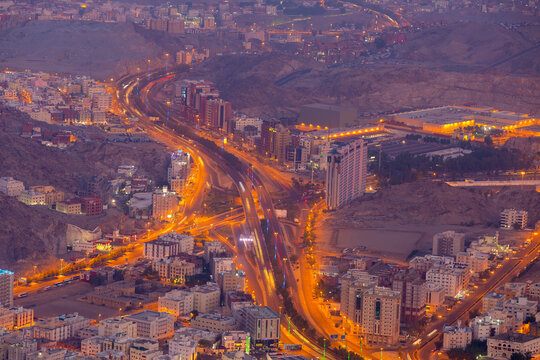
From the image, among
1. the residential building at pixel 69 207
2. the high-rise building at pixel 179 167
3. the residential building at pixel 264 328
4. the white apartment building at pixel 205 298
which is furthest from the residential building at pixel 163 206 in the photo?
the residential building at pixel 264 328

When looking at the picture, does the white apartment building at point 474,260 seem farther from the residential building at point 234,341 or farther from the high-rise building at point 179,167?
the high-rise building at point 179,167

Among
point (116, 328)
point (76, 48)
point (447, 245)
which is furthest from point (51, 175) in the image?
point (76, 48)

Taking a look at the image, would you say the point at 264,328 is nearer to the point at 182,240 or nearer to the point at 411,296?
the point at 411,296

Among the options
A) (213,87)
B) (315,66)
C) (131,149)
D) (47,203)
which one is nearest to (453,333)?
(47,203)

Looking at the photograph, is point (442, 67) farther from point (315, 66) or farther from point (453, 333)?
point (453, 333)

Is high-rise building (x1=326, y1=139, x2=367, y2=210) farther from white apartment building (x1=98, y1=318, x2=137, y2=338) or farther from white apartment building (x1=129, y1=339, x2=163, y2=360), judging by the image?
white apartment building (x1=129, y1=339, x2=163, y2=360)

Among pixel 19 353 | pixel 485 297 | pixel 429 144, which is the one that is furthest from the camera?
pixel 429 144
